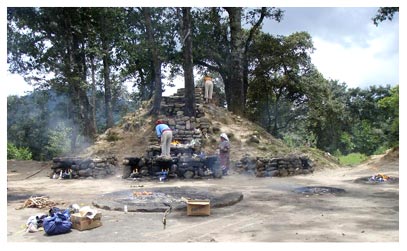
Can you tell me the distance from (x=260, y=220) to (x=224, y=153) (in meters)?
7.13

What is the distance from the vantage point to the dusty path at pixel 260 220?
193 inches

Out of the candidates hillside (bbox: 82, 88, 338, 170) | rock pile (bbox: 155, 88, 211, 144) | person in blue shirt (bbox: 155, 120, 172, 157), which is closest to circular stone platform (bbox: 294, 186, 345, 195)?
person in blue shirt (bbox: 155, 120, 172, 157)

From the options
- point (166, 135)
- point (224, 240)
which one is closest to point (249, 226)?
point (224, 240)

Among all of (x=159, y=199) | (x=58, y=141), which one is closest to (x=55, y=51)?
(x=159, y=199)

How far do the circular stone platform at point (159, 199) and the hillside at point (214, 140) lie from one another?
5.96 metres

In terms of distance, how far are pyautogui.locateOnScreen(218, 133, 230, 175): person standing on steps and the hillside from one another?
827 mm

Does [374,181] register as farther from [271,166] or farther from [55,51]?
[55,51]

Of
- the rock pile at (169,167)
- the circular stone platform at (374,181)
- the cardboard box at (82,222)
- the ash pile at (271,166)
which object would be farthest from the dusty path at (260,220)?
the ash pile at (271,166)

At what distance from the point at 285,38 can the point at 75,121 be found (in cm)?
1352

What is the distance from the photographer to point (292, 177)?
1262cm

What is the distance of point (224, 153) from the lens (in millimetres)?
13047

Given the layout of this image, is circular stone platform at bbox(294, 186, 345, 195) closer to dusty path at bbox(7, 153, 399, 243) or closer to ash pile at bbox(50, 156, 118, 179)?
dusty path at bbox(7, 153, 399, 243)

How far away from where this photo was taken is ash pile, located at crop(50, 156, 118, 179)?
41.0 ft

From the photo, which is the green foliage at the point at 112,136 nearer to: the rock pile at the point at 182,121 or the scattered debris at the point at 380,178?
the rock pile at the point at 182,121
